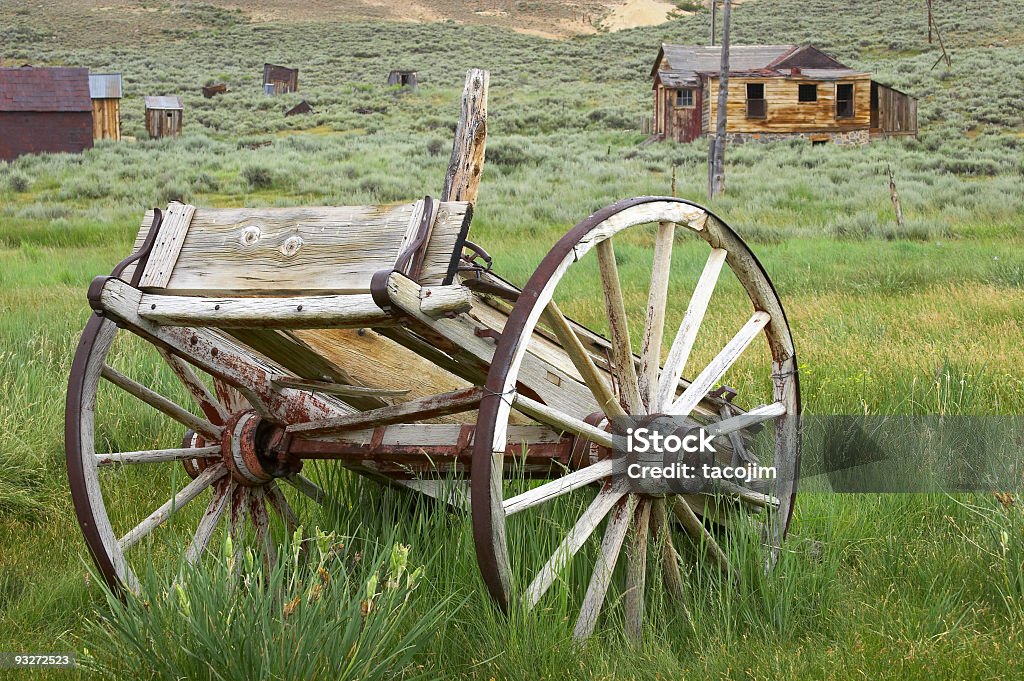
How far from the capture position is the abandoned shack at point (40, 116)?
34781mm

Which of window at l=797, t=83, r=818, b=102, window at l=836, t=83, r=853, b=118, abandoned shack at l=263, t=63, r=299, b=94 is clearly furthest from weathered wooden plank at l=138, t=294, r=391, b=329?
abandoned shack at l=263, t=63, r=299, b=94

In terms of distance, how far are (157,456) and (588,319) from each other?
6.13 metres

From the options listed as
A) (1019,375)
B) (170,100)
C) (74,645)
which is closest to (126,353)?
(74,645)

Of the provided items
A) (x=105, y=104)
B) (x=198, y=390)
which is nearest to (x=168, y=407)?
(x=198, y=390)

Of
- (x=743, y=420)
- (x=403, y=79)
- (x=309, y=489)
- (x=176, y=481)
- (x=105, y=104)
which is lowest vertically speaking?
(x=309, y=489)

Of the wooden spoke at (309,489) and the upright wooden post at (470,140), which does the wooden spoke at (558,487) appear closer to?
the wooden spoke at (309,489)

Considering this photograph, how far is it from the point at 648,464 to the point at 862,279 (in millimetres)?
8472

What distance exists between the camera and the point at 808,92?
37312 millimetres

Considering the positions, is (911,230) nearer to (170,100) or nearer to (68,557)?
(68,557)

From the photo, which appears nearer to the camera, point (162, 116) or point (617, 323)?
point (617, 323)

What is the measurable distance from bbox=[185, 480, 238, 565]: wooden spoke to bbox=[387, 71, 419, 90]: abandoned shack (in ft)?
170

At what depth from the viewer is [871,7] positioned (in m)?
72.1

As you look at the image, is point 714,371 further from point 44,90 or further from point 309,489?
point 44,90

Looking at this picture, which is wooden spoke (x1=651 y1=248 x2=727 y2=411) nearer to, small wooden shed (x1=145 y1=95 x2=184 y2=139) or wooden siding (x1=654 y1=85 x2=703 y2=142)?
wooden siding (x1=654 y1=85 x2=703 y2=142)
